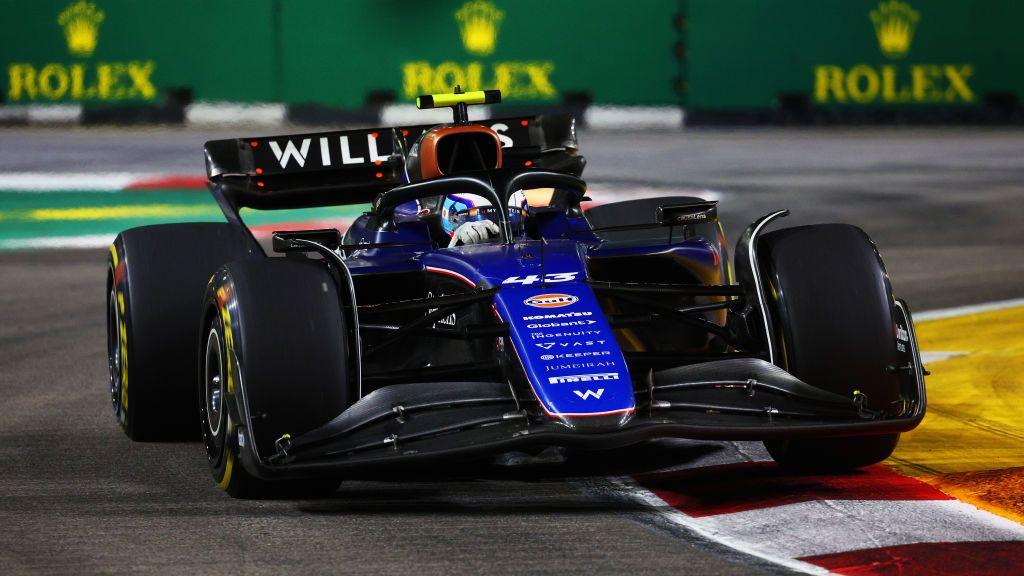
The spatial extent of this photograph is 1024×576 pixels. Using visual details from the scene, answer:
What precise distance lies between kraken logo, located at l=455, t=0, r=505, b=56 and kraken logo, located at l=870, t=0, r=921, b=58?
220 inches

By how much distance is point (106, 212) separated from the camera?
16.2 metres

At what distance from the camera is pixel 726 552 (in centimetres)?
486

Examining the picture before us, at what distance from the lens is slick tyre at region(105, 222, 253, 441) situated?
670cm

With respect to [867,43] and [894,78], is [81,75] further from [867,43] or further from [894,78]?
[894,78]

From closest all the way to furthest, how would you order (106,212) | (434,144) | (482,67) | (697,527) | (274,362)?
(697,527), (274,362), (434,144), (106,212), (482,67)

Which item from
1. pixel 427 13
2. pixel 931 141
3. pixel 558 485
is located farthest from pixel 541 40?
pixel 558 485

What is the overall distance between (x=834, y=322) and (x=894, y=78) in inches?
795

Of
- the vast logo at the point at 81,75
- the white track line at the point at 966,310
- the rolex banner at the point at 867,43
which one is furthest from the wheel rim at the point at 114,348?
the rolex banner at the point at 867,43

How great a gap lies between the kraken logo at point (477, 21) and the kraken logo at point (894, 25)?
18.3 ft

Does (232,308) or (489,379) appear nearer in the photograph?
(232,308)

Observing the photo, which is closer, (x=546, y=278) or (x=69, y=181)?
(x=546, y=278)

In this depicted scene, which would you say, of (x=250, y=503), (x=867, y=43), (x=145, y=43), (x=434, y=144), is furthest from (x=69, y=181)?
(x=250, y=503)

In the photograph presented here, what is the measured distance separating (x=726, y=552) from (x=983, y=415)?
2539mm

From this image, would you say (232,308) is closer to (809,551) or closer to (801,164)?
(809,551)
